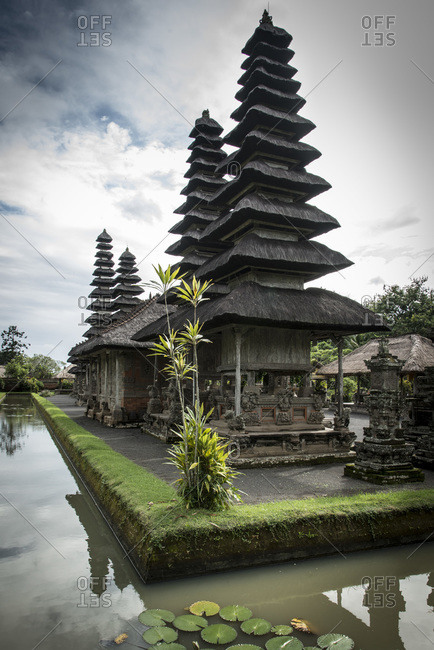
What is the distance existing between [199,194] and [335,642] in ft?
52.4

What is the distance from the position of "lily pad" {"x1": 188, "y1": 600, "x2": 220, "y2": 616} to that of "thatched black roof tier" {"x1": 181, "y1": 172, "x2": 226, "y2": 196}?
15.9 metres

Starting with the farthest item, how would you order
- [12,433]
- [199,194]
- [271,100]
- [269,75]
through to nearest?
1. [12,433]
2. [199,194]
3. [271,100]
4. [269,75]

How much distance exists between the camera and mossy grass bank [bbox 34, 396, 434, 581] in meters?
4.89

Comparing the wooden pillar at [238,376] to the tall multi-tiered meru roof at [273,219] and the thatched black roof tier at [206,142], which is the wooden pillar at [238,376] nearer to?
the tall multi-tiered meru roof at [273,219]

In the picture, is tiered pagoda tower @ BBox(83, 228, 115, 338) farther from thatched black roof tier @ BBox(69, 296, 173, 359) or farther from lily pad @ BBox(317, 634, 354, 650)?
lily pad @ BBox(317, 634, 354, 650)

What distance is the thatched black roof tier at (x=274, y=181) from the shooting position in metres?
11.9

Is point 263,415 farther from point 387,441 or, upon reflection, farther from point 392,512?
point 392,512

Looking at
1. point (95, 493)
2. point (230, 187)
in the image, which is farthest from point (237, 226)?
point (95, 493)

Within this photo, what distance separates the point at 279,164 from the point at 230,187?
5.61 feet

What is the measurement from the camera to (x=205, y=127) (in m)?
18.8

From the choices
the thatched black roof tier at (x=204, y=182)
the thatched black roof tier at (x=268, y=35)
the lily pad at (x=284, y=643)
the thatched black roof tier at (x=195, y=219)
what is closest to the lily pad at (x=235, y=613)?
A: the lily pad at (x=284, y=643)

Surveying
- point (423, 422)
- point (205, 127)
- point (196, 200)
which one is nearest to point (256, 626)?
point (423, 422)

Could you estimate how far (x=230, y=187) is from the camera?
42.1 feet

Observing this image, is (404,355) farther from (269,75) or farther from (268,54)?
(268,54)
